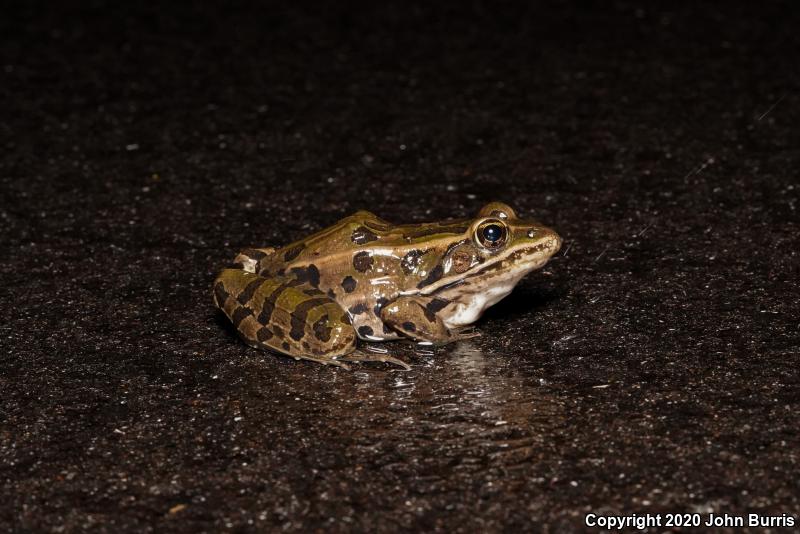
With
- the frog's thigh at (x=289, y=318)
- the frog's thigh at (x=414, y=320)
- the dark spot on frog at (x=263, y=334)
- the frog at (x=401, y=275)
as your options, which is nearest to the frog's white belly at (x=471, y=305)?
the frog at (x=401, y=275)

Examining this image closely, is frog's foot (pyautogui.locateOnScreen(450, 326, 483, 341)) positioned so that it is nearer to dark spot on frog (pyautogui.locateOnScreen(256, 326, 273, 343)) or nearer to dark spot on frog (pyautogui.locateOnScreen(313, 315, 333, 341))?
dark spot on frog (pyautogui.locateOnScreen(313, 315, 333, 341))

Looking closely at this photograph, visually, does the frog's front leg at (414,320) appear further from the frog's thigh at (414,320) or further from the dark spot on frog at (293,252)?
the dark spot on frog at (293,252)

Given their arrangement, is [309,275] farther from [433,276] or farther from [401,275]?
[433,276]

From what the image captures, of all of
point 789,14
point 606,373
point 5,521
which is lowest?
point 5,521

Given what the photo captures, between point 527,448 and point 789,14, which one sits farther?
point 789,14

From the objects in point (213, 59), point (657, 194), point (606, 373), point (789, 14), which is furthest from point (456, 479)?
point (789, 14)

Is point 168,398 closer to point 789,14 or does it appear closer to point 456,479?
point 456,479
